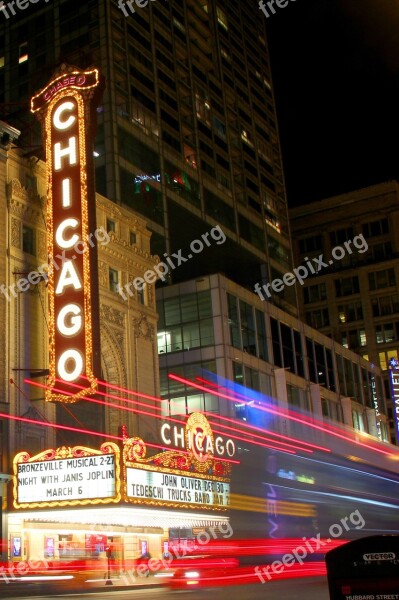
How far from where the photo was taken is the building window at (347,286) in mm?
99688

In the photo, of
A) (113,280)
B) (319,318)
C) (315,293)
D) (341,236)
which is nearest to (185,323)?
(113,280)

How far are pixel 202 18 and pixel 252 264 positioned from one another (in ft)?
92.4

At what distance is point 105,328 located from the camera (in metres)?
35.8

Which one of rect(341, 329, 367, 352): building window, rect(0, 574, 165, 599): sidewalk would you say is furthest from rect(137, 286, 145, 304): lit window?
rect(341, 329, 367, 352): building window

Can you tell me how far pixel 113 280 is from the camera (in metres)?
37.7

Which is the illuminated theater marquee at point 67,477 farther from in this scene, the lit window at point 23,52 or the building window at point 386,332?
the building window at point 386,332

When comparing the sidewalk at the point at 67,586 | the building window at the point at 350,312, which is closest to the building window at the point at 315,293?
the building window at the point at 350,312

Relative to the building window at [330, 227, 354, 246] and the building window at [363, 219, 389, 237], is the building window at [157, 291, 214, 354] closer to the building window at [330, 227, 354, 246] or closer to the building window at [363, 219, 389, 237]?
the building window at [363, 219, 389, 237]

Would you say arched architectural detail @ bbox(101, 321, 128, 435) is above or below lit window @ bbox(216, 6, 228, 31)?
below

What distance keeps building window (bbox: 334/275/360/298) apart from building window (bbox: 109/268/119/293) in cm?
6647

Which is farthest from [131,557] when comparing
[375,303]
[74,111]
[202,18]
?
[375,303]

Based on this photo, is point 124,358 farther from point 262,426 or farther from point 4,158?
point 262,426

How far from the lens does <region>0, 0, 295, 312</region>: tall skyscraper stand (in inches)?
2437

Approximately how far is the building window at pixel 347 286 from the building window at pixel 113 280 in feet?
218
